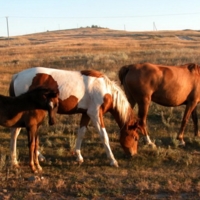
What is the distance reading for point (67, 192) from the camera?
16.6 feet

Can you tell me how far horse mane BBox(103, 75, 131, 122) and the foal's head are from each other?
4.11 feet


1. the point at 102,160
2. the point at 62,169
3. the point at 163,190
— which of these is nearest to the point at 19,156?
the point at 62,169

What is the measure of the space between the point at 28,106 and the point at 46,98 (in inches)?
15.1

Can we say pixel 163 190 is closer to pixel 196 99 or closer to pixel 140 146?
pixel 140 146

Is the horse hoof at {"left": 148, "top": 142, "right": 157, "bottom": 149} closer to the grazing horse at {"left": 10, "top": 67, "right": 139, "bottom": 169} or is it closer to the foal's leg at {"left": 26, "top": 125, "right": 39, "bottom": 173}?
the grazing horse at {"left": 10, "top": 67, "right": 139, "bottom": 169}

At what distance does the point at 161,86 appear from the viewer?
779 centimetres

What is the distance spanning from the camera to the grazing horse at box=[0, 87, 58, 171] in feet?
18.4

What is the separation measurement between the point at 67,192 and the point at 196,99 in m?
4.38

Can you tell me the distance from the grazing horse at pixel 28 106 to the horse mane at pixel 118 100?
1.24 m

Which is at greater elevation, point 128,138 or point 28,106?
point 28,106

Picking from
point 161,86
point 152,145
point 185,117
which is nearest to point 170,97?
point 161,86

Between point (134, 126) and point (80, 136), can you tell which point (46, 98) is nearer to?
point (80, 136)

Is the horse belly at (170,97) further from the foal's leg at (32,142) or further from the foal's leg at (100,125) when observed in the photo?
the foal's leg at (32,142)

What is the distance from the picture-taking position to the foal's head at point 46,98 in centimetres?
560
